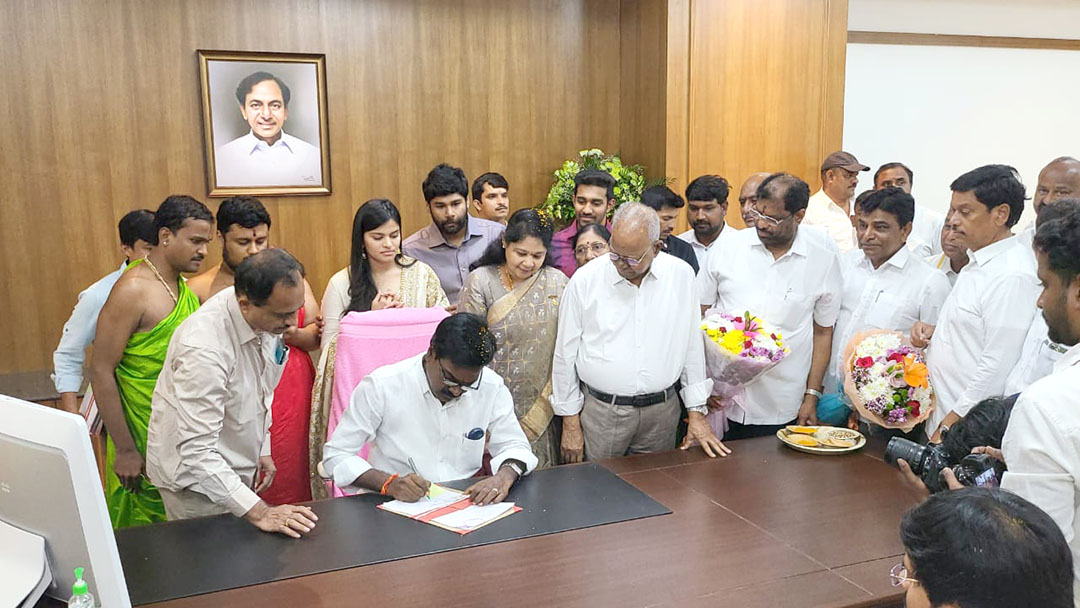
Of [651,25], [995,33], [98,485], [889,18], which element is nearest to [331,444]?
[98,485]

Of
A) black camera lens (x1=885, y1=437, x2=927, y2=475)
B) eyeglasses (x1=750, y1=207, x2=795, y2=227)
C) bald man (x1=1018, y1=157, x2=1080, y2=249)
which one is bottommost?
black camera lens (x1=885, y1=437, x2=927, y2=475)

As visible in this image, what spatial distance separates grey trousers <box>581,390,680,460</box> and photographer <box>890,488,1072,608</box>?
1792 millimetres

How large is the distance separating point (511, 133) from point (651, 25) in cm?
125

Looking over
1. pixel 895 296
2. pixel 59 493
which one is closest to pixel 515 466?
pixel 59 493

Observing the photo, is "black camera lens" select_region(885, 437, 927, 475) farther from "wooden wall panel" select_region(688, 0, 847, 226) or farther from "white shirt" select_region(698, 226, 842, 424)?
"wooden wall panel" select_region(688, 0, 847, 226)

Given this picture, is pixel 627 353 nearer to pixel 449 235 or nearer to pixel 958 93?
pixel 449 235

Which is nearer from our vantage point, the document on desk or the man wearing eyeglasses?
the document on desk

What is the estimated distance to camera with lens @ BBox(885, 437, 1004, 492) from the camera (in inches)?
76.3

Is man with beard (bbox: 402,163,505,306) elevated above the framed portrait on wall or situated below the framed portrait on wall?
below

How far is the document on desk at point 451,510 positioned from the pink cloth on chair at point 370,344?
0.82m

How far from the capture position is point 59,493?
1.33 m

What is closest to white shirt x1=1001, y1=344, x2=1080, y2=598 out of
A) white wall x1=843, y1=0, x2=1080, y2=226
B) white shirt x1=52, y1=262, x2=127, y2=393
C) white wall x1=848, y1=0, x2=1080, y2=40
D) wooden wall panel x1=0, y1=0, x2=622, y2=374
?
white shirt x1=52, y1=262, x2=127, y2=393

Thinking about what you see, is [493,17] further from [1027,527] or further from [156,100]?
[1027,527]

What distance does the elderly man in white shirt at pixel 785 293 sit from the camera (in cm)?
332
